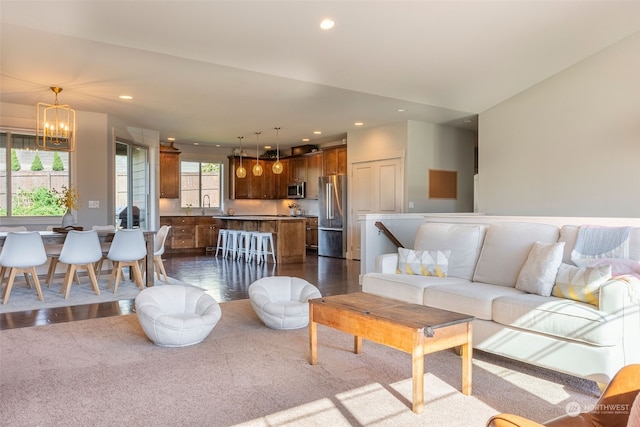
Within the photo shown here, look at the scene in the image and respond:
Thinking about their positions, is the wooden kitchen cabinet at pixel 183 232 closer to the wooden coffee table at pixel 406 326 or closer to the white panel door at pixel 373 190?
the white panel door at pixel 373 190

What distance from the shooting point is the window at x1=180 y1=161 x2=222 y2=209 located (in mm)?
11344

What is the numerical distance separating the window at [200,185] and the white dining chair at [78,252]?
233 inches

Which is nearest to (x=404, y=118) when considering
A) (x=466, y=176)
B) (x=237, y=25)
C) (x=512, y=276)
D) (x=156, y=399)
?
(x=466, y=176)

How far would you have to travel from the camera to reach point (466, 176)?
9.39 m

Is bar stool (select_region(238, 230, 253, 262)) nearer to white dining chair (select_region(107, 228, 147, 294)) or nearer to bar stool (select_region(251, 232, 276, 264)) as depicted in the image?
bar stool (select_region(251, 232, 276, 264))

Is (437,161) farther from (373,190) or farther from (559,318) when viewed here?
(559,318)

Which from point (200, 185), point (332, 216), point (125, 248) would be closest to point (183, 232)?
point (200, 185)

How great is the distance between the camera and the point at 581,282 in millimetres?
2910

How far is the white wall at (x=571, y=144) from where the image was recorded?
581cm

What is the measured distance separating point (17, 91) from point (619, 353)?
282 inches

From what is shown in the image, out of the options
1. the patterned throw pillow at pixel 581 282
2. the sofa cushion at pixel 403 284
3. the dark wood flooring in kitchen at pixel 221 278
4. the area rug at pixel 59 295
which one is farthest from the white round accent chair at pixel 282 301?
the area rug at pixel 59 295

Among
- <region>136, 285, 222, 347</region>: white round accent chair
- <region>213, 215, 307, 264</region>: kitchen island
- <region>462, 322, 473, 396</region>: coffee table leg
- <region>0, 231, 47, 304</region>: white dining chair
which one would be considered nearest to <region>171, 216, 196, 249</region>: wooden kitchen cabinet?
Result: <region>213, 215, 307, 264</region>: kitchen island

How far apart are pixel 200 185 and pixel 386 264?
819cm

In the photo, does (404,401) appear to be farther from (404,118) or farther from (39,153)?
(39,153)
